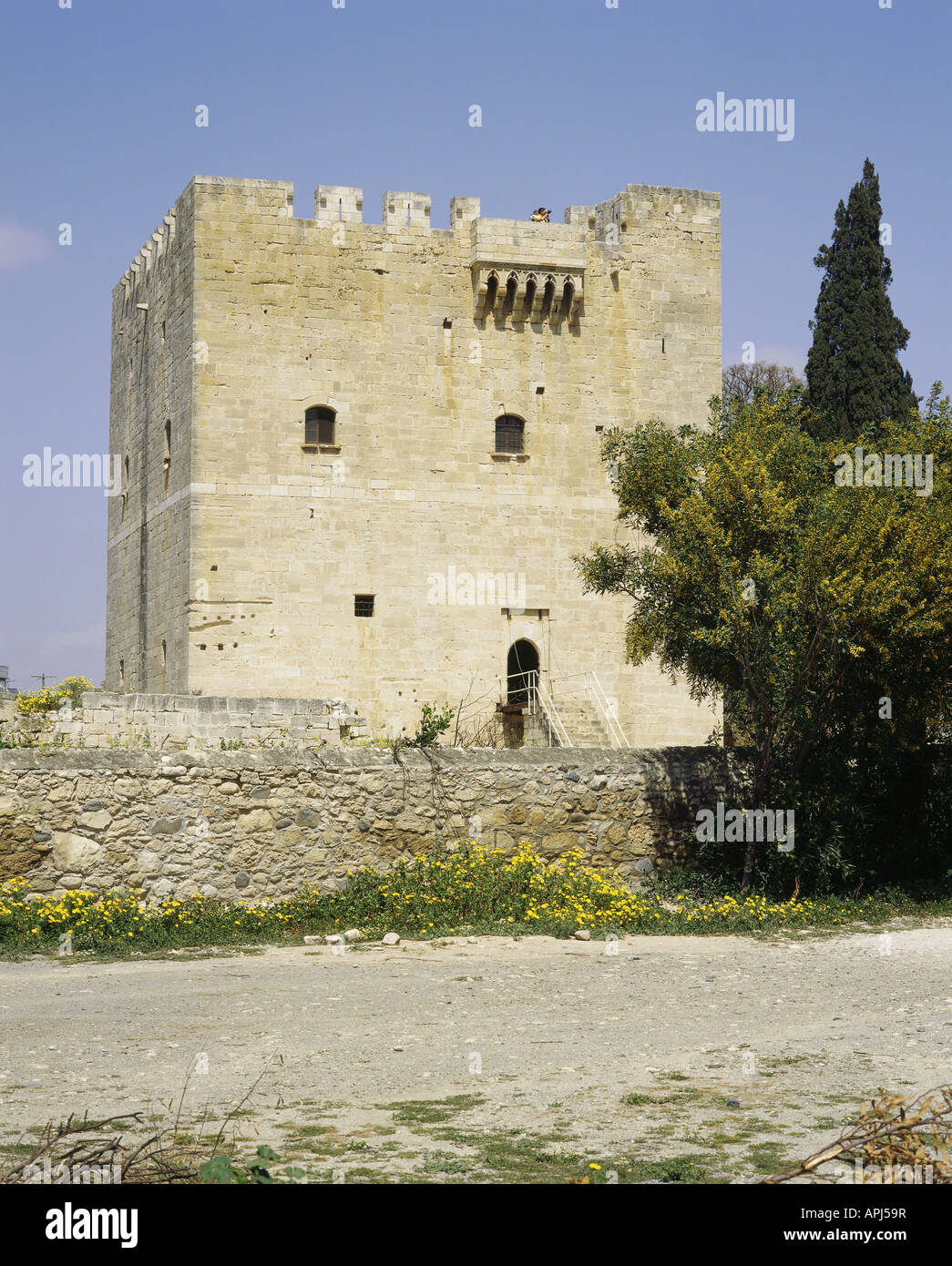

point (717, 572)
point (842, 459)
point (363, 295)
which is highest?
point (363, 295)

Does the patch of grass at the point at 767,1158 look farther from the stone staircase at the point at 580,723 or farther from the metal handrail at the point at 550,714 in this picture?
the stone staircase at the point at 580,723

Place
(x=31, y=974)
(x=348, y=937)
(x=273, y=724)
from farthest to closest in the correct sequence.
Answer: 1. (x=273, y=724)
2. (x=348, y=937)
3. (x=31, y=974)

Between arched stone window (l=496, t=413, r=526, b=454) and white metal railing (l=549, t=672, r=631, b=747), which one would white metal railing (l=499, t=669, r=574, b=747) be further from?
arched stone window (l=496, t=413, r=526, b=454)

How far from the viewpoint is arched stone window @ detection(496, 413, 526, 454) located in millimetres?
25547

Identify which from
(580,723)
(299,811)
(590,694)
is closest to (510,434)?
(590,694)

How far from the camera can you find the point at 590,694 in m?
25.5

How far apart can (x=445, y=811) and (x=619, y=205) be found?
16048 millimetres

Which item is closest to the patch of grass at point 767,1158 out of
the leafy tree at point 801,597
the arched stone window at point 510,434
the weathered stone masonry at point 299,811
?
the weathered stone masonry at point 299,811

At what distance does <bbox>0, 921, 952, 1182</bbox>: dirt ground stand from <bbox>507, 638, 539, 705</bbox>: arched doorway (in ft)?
42.6

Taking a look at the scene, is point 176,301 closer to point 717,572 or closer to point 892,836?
point 717,572

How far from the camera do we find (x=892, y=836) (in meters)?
16.0

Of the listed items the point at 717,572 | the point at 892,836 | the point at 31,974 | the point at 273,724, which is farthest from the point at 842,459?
the point at 31,974

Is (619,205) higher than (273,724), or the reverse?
(619,205)
